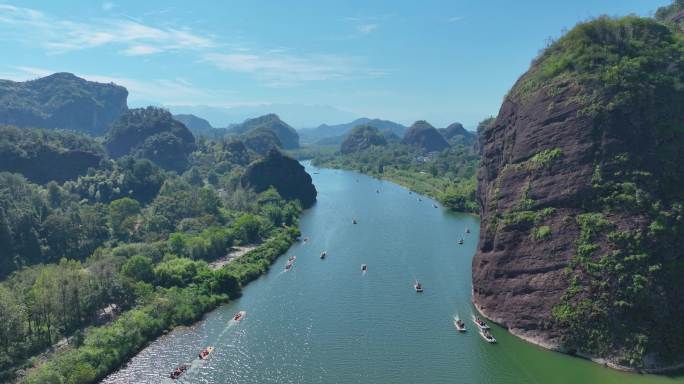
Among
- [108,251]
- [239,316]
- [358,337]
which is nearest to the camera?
[358,337]

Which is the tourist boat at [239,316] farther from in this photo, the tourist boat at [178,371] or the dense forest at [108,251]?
the tourist boat at [178,371]

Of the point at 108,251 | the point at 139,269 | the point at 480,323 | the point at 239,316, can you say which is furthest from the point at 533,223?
the point at 108,251

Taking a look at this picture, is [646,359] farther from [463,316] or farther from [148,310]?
[148,310]

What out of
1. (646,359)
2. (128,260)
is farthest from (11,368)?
(646,359)

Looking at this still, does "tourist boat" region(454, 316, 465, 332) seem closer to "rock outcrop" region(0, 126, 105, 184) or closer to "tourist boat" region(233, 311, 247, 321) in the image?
"tourist boat" region(233, 311, 247, 321)

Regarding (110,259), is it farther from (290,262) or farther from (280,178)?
(280,178)
